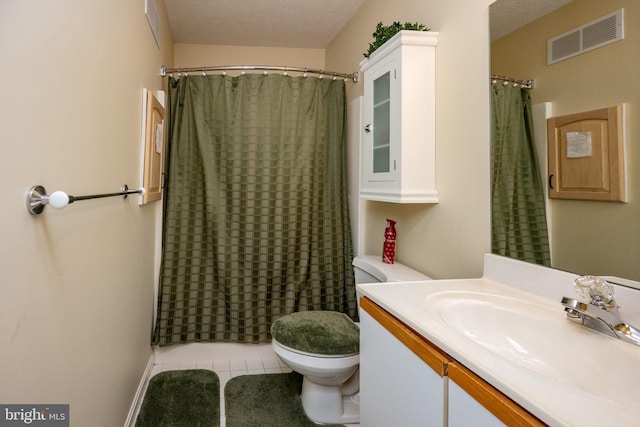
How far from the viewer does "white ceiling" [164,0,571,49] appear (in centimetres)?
237

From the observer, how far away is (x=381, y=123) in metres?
1.77

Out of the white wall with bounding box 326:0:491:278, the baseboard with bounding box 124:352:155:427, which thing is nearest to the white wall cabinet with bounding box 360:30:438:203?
the white wall with bounding box 326:0:491:278

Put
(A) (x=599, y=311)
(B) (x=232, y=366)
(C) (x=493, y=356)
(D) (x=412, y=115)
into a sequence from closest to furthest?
(C) (x=493, y=356) → (A) (x=599, y=311) → (D) (x=412, y=115) → (B) (x=232, y=366)

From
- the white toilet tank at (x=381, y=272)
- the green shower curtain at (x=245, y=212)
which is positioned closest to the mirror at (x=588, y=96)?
the white toilet tank at (x=381, y=272)

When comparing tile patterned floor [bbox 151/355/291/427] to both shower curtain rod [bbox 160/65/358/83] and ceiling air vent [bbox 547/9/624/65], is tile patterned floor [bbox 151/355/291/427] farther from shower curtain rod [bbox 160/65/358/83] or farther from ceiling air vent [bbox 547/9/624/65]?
ceiling air vent [bbox 547/9/624/65]

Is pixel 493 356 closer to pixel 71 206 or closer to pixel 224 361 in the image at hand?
pixel 71 206

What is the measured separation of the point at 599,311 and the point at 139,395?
2054mm

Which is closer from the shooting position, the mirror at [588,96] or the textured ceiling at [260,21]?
the mirror at [588,96]

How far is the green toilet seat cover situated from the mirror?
95 centimetres

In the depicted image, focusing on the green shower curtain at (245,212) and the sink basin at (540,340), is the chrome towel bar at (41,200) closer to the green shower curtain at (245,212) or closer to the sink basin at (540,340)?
the sink basin at (540,340)

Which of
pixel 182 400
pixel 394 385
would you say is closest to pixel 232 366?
pixel 182 400

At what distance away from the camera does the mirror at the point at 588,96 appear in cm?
86

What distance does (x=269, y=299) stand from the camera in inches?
96.3

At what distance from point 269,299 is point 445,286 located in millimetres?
1498
